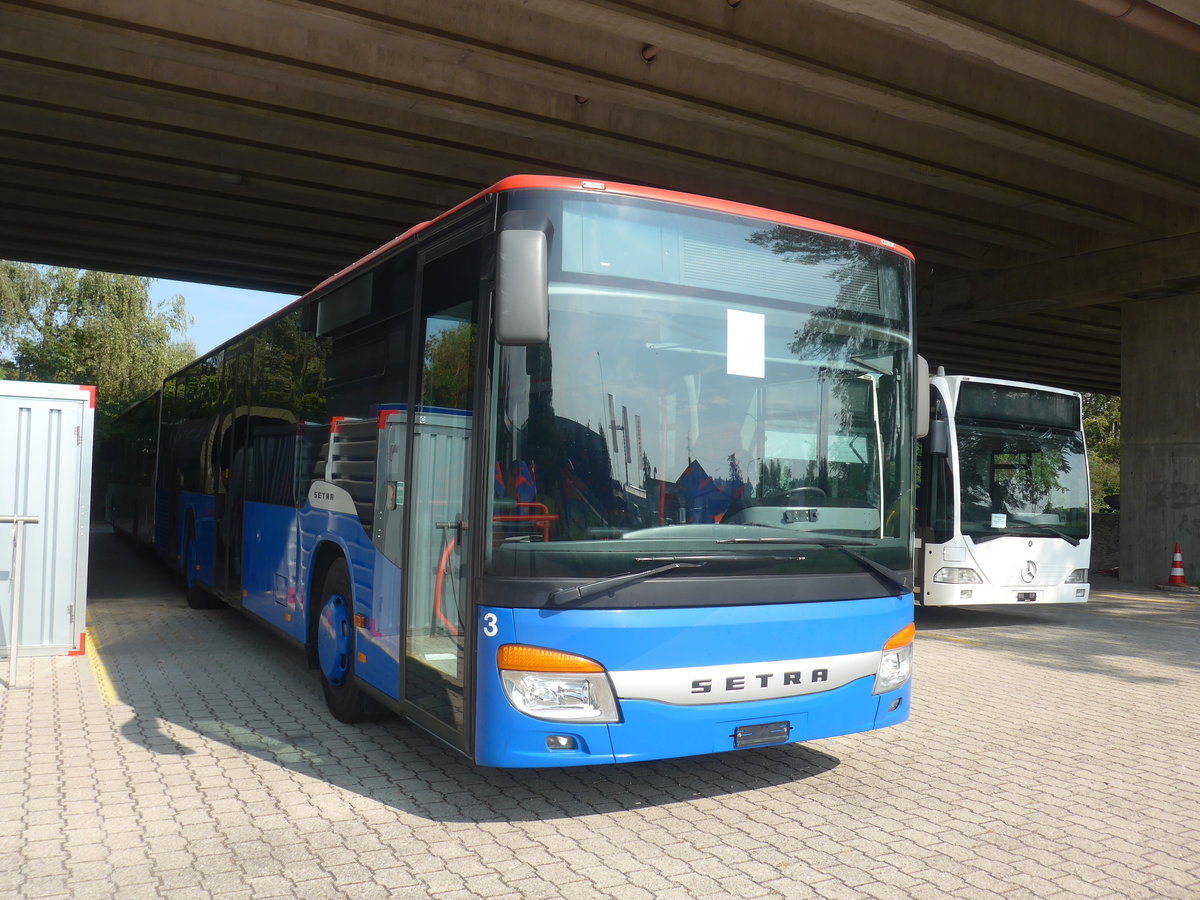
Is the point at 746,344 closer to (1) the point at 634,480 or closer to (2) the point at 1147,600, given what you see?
(1) the point at 634,480

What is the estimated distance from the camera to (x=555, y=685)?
4199mm

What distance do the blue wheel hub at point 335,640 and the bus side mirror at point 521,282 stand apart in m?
2.74

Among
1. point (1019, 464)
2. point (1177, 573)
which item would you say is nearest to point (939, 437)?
point (1019, 464)

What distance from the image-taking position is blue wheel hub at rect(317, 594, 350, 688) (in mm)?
6145

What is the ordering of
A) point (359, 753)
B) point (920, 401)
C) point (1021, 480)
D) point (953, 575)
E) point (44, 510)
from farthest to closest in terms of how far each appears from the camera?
point (1021, 480)
point (953, 575)
point (44, 510)
point (359, 753)
point (920, 401)

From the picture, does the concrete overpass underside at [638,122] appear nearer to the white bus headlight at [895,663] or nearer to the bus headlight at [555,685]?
the white bus headlight at [895,663]

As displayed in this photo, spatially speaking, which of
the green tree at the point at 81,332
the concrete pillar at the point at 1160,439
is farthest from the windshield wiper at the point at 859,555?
the green tree at the point at 81,332

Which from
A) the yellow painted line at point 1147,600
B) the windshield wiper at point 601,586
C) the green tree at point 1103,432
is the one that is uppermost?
the green tree at point 1103,432

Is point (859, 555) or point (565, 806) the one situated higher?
point (859, 555)

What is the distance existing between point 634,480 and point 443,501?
1.00 m

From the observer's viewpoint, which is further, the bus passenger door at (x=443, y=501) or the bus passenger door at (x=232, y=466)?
the bus passenger door at (x=232, y=466)

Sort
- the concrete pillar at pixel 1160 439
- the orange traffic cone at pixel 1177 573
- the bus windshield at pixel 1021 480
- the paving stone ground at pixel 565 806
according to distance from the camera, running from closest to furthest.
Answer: the paving stone ground at pixel 565 806 < the bus windshield at pixel 1021 480 < the orange traffic cone at pixel 1177 573 < the concrete pillar at pixel 1160 439

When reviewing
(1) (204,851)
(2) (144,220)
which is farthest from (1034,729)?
(2) (144,220)

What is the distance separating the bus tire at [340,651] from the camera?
19.8 ft
